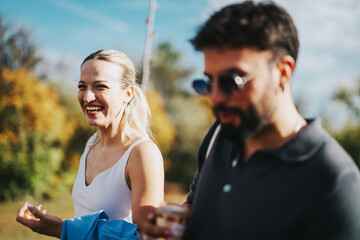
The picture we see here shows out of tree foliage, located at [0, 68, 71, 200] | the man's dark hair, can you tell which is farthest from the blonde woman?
tree foliage, located at [0, 68, 71, 200]

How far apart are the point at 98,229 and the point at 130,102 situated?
1.13 metres

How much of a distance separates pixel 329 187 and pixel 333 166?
3.4 inches

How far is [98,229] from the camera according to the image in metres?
2.13

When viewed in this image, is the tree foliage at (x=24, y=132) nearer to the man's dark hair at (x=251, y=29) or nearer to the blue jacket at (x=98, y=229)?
the blue jacket at (x=98, y=229)

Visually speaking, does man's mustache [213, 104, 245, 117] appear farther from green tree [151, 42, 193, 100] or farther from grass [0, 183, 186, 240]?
green tree [151, 42, 193, 100]

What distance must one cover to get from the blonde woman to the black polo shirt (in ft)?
2.38

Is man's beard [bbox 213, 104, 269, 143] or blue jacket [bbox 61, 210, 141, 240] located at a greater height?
man's beard [bbox 213, 104, 269, 143]

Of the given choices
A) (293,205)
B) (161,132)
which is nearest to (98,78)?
(293,205)

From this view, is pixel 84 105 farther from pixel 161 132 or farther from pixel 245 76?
pixel 161 132

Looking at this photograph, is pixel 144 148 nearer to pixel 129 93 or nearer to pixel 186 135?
pixel 129 93

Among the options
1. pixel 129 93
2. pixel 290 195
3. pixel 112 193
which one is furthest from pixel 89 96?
pixel 290 195

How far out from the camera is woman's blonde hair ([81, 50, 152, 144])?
262 cm

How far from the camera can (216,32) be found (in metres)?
1.39

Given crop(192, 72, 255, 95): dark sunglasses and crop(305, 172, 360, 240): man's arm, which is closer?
crop(305, 172, 360, 240): man's arm
